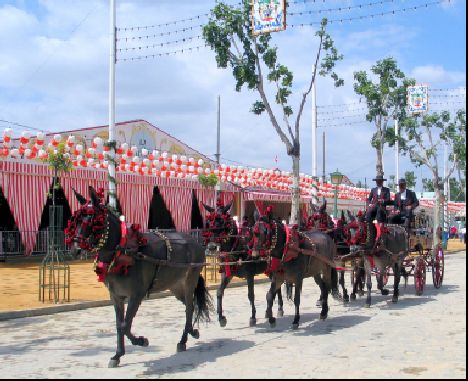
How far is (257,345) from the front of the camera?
8578 mm

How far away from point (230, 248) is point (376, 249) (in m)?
3.90

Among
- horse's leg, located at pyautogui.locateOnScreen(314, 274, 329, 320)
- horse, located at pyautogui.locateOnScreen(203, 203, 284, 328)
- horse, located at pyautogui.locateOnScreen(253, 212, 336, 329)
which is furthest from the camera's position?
horse's leg, located at pyautogui.locateOnScreen(314, 274, 329, 320)

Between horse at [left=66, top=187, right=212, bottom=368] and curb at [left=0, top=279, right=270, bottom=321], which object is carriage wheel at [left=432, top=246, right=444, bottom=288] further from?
horse at [left=66, top=187, right=212, bottom=368]

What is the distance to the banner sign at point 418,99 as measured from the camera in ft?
97.5

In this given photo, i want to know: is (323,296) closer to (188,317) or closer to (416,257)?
(188,317)

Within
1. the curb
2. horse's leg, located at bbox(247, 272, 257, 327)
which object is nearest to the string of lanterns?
the curb

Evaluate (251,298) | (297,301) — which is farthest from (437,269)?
(251,298)

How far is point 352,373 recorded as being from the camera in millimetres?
6758

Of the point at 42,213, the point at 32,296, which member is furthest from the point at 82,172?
the point at 32,296

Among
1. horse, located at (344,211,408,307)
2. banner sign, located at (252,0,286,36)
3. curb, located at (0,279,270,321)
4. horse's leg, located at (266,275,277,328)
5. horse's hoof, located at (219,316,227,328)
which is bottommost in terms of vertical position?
curb, located at (0,279,270,321)

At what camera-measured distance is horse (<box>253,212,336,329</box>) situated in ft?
31.9

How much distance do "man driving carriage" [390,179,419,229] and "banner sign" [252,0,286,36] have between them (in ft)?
18.8

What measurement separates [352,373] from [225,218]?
4.37 metres

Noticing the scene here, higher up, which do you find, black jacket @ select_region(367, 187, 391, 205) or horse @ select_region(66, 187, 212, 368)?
black jacket @ select_region(367, 187, 391, 205)
